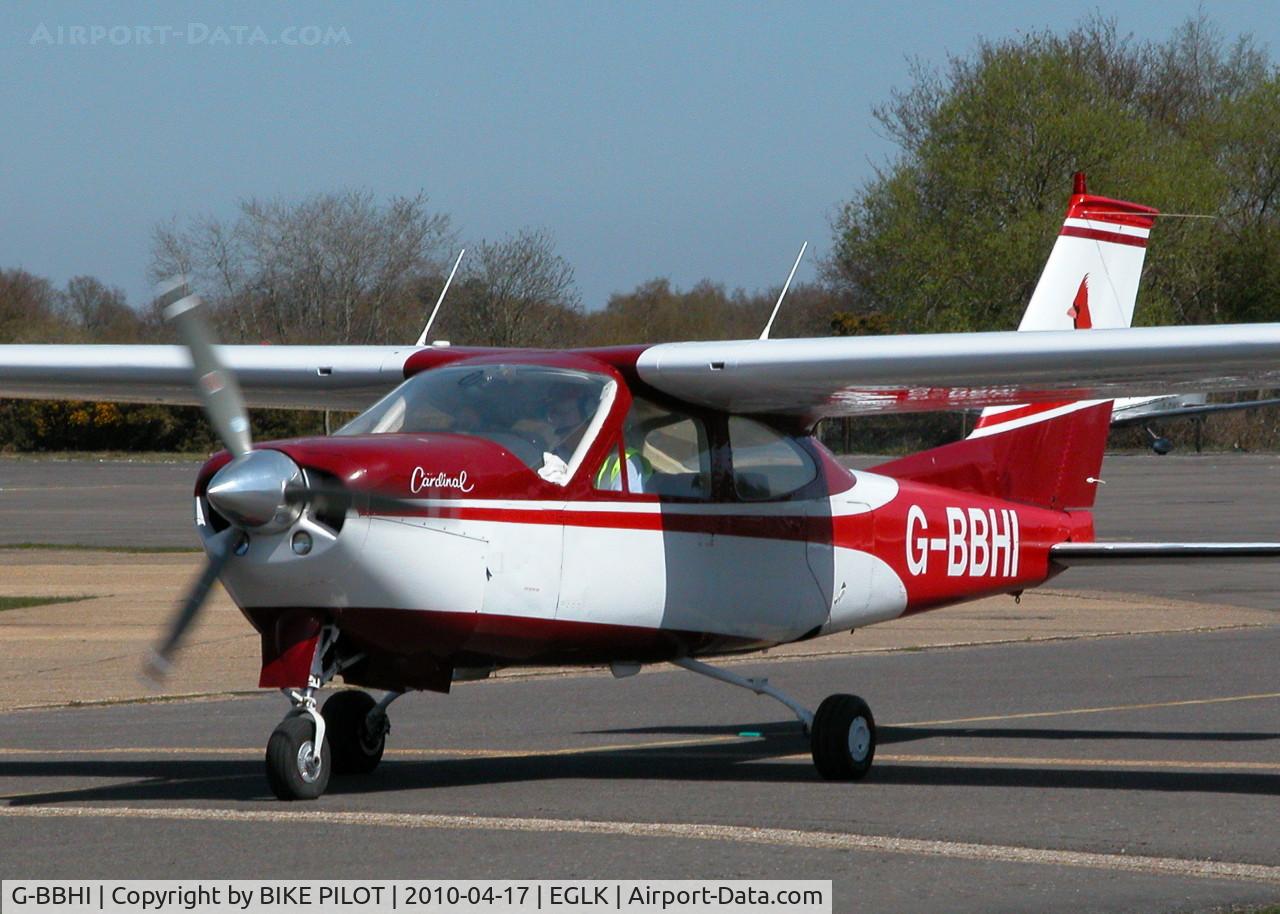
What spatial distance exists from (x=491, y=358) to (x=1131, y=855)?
381 centimetres

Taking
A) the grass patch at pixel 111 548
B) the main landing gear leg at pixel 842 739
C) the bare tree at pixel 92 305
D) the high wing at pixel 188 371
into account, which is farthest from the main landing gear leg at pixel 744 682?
the bare tree at pixel 92 305

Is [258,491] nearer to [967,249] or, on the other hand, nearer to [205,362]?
[205,362]

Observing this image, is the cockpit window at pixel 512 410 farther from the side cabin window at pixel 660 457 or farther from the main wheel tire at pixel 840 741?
the main wheel tire at pixel 840 741

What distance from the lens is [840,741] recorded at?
9.35 m

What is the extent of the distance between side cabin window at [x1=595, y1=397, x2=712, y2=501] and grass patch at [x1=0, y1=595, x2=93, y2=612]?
12.1 meters

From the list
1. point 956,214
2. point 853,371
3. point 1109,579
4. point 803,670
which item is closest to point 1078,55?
point 956,214

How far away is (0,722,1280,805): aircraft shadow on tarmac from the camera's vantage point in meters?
9.05

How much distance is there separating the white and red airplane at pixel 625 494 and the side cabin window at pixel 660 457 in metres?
0.02

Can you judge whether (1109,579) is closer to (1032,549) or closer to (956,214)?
(1032,549)

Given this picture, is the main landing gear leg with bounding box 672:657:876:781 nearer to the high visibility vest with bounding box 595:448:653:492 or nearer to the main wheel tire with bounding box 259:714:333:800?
the high visibility vest with bounding box 595:448:653:492

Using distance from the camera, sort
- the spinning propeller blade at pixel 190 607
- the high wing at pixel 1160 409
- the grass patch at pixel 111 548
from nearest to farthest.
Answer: the spinning propeller blade at pixel 190 607
the grass patch at pixel 111 548
the high wing at pixel 1160 409

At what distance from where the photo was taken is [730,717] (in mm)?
12289

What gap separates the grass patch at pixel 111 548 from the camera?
27.2 m

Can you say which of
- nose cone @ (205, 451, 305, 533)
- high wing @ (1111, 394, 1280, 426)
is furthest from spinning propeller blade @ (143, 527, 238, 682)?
high wing @ (1111, 394, 1280, 426)
